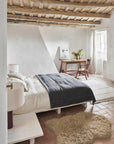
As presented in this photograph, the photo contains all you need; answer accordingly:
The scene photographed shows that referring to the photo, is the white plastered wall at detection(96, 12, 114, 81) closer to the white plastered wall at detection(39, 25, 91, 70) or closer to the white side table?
the white plastered wall at detection(39, 25, 91, 70)

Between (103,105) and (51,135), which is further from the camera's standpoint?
(103,105)

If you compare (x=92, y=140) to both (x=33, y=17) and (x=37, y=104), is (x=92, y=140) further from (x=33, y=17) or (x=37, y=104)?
(x=33, y=17)

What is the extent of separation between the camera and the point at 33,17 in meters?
4.62

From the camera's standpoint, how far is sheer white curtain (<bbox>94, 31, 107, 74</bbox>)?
5.60 metres

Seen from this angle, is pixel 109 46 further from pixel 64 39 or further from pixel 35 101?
pixel 35 101

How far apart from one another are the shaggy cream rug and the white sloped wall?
2.93 metres

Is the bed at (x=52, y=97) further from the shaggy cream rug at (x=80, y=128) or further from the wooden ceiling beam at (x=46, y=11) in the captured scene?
the wooden ceiling beam at (x=46, y=11)

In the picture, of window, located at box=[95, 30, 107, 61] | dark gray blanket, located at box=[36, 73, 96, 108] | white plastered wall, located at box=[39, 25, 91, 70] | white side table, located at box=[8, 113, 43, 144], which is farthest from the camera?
white plastered wall, located at box=[39, 25, 91, 70]

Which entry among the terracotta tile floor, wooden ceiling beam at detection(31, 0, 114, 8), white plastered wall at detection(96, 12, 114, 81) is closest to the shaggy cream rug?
the terracotta tile floor

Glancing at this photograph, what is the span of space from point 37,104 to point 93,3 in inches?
132

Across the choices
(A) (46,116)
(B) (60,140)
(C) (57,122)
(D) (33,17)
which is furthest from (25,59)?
(B) (60,140)

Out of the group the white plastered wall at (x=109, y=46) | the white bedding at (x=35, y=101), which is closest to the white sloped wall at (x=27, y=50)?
the white plastered wall at (x=109, y=46)

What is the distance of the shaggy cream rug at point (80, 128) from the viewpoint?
1673 millimetres

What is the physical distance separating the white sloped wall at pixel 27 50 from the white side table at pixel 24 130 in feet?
10.2
